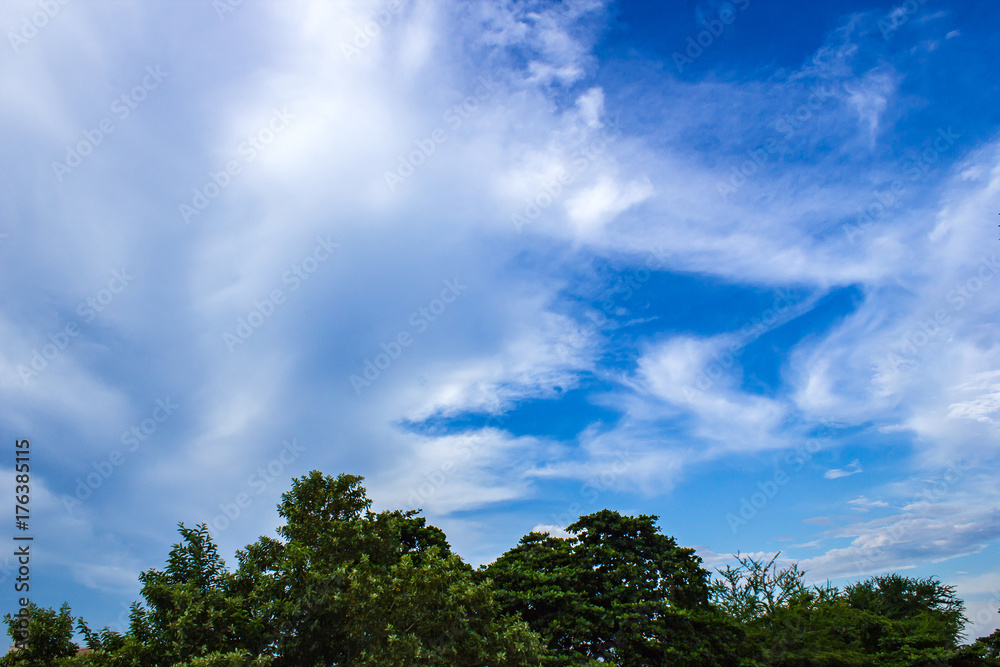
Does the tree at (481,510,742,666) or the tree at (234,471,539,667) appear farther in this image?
the tree at (481,510,742,666)

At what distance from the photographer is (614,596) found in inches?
1089

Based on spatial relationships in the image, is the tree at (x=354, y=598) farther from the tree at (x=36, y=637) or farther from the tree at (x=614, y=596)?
the tree at (x=614, y=596)

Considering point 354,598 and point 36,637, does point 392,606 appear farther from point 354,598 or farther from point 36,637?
point 36,637

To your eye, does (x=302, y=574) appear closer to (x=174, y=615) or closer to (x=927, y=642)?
(x=174, y=615)

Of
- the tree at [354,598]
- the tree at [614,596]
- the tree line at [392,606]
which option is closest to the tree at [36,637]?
the tree line at [392,606]

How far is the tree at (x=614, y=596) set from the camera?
26.2 m

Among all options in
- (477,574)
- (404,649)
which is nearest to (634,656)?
(477,574)

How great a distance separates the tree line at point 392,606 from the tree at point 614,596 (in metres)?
0.07

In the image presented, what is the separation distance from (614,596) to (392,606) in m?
15.0

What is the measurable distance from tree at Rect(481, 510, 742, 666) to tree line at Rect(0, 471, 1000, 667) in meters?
0.07

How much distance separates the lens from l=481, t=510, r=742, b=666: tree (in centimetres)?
2622

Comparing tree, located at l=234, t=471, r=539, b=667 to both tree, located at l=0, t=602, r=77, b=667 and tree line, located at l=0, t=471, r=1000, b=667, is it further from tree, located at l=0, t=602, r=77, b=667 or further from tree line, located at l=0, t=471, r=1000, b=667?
tree, located at l=0, t=602, r=77, b=667

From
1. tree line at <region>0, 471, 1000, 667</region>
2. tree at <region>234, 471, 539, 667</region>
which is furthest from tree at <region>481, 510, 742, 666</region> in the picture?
tree at <region>234, 471, 539, 667</region>

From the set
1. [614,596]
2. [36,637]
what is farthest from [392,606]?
[614,596]
